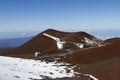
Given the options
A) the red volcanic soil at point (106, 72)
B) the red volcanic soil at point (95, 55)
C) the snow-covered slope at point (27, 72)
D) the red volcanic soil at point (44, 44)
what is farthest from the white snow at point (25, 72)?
the red volcanic soil at point (44, 44)

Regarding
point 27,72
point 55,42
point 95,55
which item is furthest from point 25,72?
point 55,42

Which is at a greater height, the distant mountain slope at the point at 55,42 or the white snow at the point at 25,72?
the distant mountain slope at the point at 55,42

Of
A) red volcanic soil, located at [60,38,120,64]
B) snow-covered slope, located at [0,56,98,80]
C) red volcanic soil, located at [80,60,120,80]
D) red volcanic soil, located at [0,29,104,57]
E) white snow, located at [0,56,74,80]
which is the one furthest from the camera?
red volcanic soil, located at [0,29,104,57]

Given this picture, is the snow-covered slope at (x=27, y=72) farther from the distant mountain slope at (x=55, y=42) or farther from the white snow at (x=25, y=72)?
the distant mountain slope at (x=55, y=42)

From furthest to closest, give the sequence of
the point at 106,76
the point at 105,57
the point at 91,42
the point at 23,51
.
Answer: the point at 91,42, the point at 23,51, the point at 105,57, the point at 106,76

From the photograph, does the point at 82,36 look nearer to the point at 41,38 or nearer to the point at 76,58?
the point at 41,38

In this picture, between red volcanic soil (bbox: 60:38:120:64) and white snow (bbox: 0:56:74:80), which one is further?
red volcanic soil (bbox: 60:38:120:64)

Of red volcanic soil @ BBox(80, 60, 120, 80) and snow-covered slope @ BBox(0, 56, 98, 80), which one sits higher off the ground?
snow-covered slope @ BBox(0, 56, 98, 80)

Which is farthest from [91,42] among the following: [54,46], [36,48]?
[36,48]

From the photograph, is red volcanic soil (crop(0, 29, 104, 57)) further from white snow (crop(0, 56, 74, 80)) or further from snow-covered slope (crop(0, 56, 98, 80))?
white snow (crop(0, 56, 74, 80))

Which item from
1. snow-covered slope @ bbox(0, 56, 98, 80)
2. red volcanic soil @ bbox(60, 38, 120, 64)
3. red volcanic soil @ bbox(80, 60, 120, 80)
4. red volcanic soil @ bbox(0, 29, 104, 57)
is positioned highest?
red volcanic soil @ bbox(0, 29, 104, 57)

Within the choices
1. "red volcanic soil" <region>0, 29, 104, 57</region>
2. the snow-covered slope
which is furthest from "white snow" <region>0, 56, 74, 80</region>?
"red volcanic soil" <region>0, 29, 104, 57</region>
